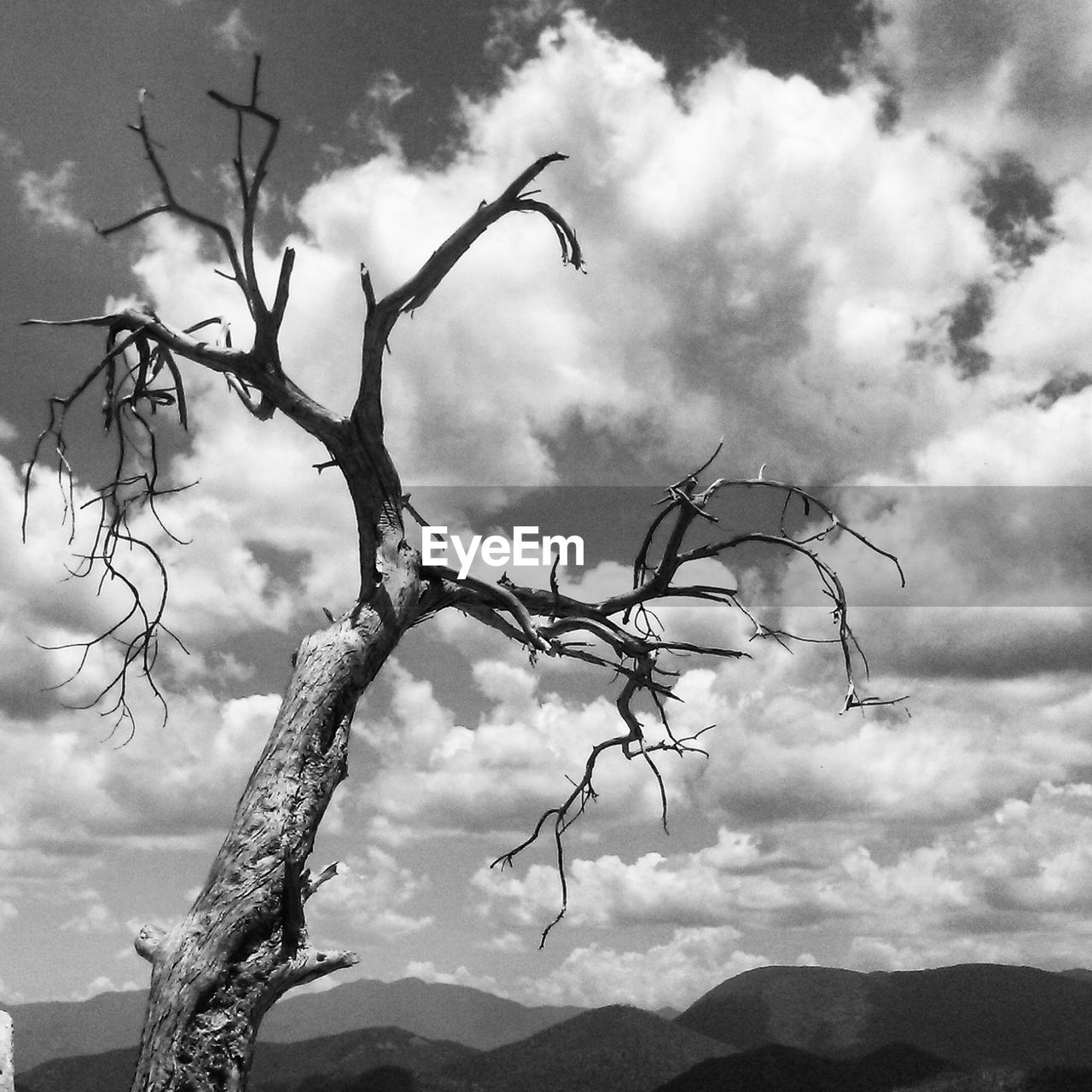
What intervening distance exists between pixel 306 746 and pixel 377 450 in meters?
2.33

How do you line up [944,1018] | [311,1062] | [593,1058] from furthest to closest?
[944,1018]
[311,1062]
[593,1058]

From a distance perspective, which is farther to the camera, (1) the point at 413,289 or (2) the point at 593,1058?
(2) the point at 593,1058

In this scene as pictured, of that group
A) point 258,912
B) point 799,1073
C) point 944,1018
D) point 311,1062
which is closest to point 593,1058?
point 311,1062

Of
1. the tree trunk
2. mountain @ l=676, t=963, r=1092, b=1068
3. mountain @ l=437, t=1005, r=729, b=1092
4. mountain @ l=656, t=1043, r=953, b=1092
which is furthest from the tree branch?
mountain @ l=676, t=963, r=1092, b=1068

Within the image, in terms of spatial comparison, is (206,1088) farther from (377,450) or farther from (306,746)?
(377,450)

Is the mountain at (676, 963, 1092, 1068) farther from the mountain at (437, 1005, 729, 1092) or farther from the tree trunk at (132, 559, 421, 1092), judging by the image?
the tree trunk at (132, 559, 421, 1092)

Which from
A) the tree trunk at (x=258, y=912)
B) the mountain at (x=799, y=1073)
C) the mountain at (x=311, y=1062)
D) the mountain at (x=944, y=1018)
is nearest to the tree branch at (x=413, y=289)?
the tree trunk at (x=258, y=912)

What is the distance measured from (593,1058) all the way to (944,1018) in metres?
85.8

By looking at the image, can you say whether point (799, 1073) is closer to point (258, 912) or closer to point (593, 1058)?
point (593, 1058)

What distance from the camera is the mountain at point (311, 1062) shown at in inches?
4766

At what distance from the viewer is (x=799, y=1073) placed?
9238 cm

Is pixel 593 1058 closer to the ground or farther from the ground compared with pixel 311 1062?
farther from the ground

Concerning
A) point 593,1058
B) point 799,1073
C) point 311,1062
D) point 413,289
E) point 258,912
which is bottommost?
point 311,1062

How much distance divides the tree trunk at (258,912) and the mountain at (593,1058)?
104 metres
